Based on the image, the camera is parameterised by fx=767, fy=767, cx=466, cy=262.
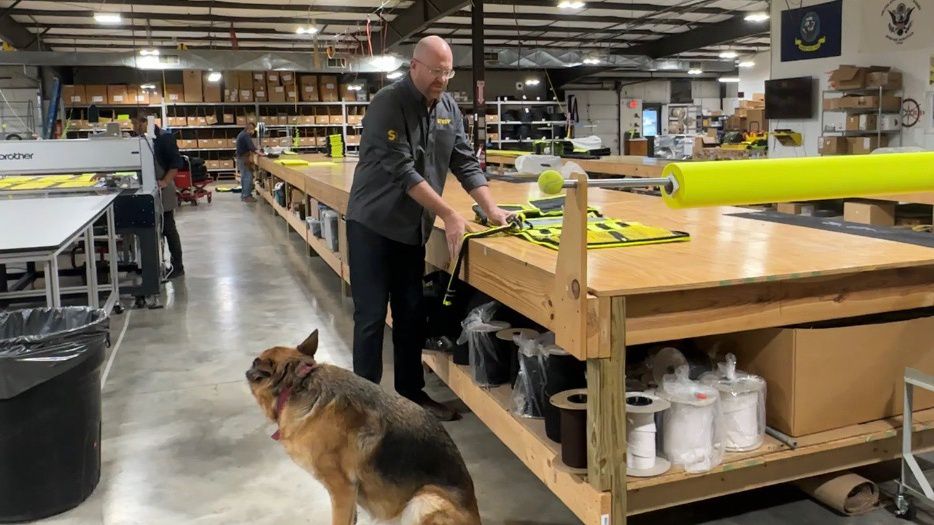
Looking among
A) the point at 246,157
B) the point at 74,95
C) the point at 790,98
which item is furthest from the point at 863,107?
the point at 74,95

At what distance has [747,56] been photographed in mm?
20719

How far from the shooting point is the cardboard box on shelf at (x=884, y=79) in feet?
24.7

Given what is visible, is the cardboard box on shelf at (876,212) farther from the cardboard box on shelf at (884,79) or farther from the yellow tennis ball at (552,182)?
the yellow tennis ball at (552,182)

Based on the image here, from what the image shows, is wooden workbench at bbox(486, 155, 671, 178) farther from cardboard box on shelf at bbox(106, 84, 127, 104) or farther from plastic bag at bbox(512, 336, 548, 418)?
cardboard box on shelf at bbox(106, 84, 127, 104)

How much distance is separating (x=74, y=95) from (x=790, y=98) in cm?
1528

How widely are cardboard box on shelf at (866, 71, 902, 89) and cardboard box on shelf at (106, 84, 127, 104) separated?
51.3 ft

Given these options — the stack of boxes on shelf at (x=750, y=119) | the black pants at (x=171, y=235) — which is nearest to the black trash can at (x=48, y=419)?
the black pants at (x=171, y=235)

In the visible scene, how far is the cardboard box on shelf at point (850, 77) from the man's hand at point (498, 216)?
6057 millimetres

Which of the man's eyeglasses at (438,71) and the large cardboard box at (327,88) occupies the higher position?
the large cardboard box at (327,88)

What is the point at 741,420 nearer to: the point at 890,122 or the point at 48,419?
the point at 48,419

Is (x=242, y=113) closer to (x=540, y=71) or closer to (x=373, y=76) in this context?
(x=373, y=76)

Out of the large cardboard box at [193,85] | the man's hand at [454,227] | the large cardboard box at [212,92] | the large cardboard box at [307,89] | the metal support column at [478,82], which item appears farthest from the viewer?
the large cardboard box at [307,89]

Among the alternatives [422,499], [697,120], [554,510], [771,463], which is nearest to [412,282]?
[554,510]

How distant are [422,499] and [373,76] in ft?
60.5
